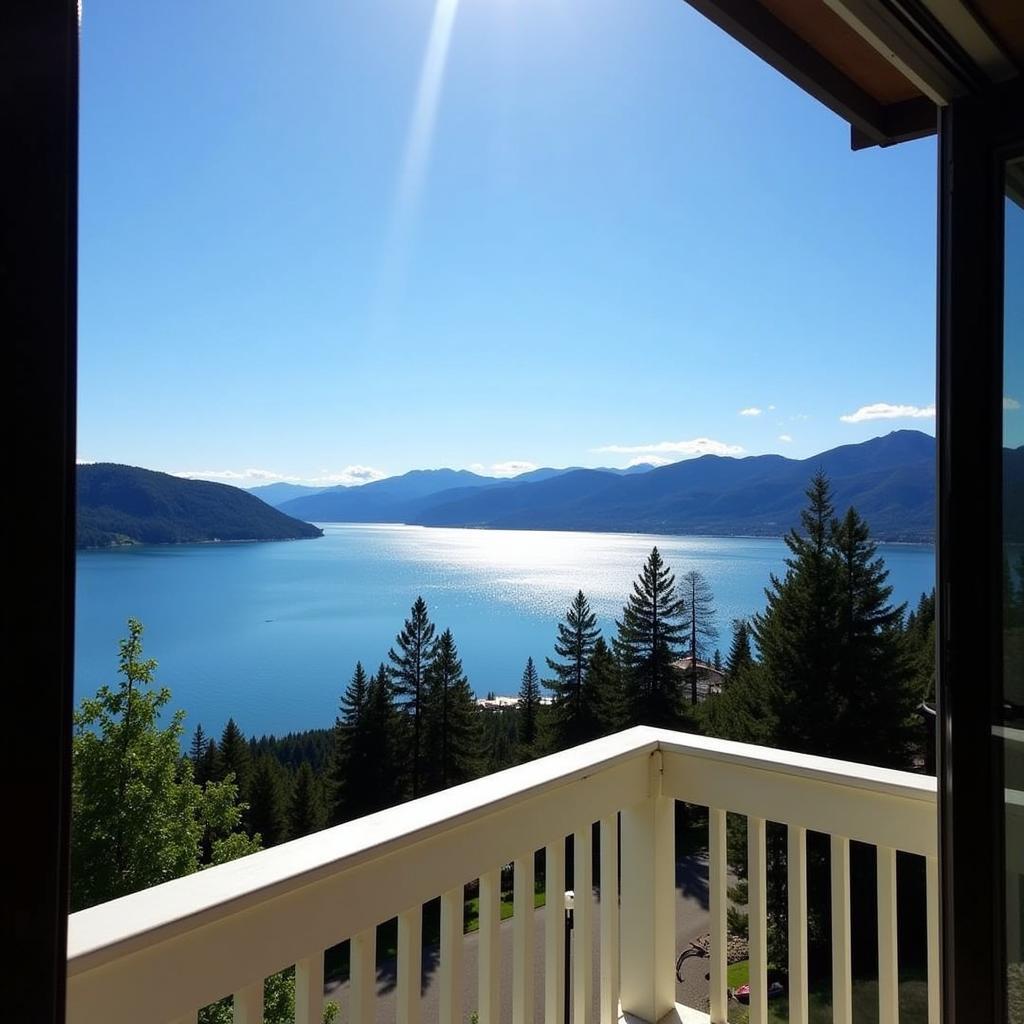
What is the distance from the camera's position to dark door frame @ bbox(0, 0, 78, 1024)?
1.25 feet

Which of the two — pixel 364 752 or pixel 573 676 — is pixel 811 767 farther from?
pixel 573 676

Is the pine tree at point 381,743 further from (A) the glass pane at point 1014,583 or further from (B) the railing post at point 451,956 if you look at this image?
(A) the glass pane at point 1014,583

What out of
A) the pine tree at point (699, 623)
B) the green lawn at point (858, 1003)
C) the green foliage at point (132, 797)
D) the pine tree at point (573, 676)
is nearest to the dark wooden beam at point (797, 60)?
the green lawn at point (858, 1003)

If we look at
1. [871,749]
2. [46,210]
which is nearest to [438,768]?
[871,749]

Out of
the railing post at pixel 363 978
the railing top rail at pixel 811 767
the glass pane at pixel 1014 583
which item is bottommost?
the railing post at pixel 363 978

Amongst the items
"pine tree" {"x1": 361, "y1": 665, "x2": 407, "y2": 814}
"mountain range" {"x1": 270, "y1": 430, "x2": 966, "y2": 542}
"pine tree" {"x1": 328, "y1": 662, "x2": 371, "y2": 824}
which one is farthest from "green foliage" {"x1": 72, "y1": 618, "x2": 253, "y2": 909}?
"mountain range" {"x1": 270, "y1": 430, "x2": 966, "y2": 542}

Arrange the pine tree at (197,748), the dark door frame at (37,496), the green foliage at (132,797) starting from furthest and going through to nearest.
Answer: the pine tree at (197,748) < the green foliage at (132,797) < the dark door frame at (37,496)

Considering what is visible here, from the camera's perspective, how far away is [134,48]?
6.74m

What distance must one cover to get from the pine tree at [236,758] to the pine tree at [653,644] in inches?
339

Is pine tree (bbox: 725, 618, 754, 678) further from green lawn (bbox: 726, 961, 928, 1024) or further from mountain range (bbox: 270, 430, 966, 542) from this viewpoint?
green lawn (bbox: 726, 961, 928, 1024)

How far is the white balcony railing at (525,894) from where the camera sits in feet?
2.88

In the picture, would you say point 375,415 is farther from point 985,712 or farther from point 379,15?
point 985,712

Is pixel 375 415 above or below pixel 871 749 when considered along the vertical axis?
above

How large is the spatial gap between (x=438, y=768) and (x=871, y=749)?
30.2 ft
